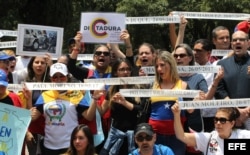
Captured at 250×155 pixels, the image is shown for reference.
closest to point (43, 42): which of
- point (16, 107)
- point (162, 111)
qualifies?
point (16, 107)

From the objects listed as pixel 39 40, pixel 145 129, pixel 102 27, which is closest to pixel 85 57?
pixel 102 27

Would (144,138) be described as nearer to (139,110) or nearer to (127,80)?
(139,110)

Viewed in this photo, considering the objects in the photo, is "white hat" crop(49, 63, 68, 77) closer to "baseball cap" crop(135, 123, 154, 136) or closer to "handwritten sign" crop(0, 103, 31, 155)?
"handwritten sign" crop(0, 103, 31, 155)

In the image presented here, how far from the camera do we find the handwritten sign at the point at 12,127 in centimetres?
648

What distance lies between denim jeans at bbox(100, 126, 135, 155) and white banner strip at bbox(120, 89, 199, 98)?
522 millimetres

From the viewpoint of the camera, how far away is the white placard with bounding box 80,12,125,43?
26.2 ft

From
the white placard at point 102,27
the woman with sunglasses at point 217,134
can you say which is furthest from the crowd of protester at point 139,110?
the white placard at point 102,27

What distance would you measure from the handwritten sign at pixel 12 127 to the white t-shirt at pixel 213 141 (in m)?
1.91

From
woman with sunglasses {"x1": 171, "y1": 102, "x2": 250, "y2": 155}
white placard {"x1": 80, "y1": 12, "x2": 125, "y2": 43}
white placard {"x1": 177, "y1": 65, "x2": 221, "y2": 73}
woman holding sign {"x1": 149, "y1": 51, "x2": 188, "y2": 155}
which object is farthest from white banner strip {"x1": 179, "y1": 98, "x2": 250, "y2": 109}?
white placard {"x1": 80, "y1": 12, "x2": 125, "y2": 43}

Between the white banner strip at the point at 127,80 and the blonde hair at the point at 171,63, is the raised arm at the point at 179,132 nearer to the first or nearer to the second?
the blonde hair at the point at 171,63

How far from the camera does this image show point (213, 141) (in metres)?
6.29

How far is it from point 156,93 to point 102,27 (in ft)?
5.65

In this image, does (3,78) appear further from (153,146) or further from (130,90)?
(153,146)

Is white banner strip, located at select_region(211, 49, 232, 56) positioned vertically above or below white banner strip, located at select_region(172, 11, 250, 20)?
below
